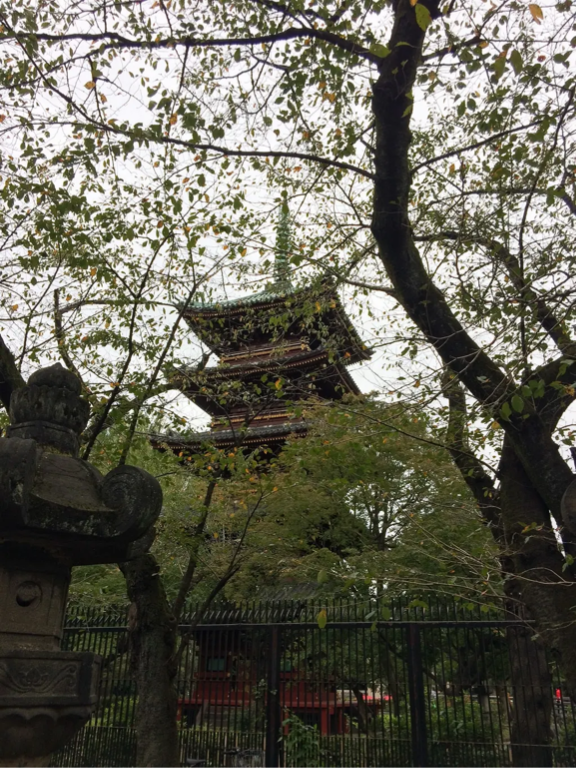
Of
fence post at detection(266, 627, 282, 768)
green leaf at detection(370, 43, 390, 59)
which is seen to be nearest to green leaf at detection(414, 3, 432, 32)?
green leaf at detection(370, 43, 390, 59)

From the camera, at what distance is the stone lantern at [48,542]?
312cm

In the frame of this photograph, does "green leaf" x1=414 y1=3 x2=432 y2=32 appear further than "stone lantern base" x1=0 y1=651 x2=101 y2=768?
Yes

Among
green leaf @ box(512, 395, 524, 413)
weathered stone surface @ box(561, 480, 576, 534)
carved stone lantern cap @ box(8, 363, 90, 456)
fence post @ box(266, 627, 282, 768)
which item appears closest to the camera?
green leaf @ box(512, 395, 524, 413)

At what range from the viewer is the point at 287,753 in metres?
7.83

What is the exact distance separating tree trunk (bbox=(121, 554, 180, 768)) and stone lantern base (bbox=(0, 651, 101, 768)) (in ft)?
9.42

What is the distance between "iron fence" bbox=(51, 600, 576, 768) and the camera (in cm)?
705

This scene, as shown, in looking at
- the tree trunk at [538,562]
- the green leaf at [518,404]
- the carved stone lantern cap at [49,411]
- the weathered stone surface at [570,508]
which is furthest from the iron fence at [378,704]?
the carved stone lantern cap at [49,411]

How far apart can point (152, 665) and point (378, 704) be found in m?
4.01

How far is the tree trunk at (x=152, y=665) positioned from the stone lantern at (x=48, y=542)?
2804 mm

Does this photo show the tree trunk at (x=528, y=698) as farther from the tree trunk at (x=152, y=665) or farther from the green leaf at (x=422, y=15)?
→ the green leaf at (x=422, y=15)

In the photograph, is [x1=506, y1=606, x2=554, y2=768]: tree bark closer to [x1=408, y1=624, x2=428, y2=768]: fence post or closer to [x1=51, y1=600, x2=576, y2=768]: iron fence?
[x1=51, y1=600, x2=576, y2=768]: iron fence

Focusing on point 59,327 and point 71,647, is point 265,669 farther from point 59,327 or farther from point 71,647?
point 59,327

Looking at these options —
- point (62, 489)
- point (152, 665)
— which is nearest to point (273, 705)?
point (152, 665)

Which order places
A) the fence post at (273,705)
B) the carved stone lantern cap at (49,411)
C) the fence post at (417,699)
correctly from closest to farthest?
the carved stone lantern cap at (49,411), the fence post at (417,699), the fence post at (273,705)
